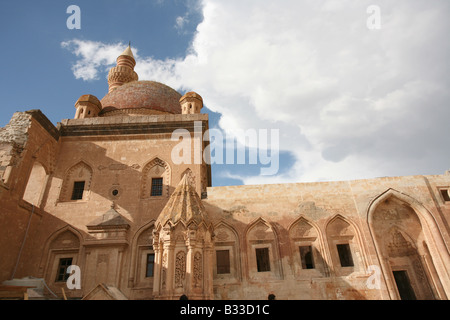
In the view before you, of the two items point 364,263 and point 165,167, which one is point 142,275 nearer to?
point 165,167

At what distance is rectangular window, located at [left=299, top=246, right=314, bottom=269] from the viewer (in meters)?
10.0

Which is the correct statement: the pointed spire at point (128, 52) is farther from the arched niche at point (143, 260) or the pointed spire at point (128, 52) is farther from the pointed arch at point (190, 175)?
the arched niche at point (143, 260)

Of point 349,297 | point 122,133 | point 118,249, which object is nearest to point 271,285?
point 349,297

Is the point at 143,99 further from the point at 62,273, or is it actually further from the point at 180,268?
the point at 180,268

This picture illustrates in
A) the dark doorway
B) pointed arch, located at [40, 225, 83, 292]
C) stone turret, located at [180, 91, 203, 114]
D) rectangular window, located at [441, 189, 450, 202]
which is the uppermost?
stone turret, located at [180, 91, 203, 114]

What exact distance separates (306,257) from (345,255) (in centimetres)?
144

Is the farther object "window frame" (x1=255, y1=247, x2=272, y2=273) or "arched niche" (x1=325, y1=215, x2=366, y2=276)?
"window frame" (x1=255, y1=247, x2=272, y2=273)

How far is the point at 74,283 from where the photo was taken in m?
9.54

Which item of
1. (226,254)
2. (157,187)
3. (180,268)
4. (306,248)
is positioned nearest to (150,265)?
(180,268)

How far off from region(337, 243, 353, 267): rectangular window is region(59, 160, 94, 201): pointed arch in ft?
33.2

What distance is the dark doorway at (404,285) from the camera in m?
10.1

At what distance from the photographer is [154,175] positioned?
1166cm

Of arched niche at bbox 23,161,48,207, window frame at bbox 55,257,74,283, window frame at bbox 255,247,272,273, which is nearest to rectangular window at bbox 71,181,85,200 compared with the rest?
arched niche at bbox 23,161,48,207

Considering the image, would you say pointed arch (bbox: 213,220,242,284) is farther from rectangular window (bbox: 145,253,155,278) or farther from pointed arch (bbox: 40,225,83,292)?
pointed arch (bbox: 40,225,83,292)
